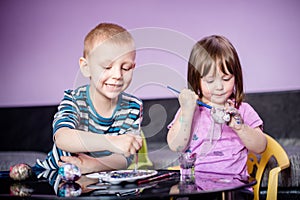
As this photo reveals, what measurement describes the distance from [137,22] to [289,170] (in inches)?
48.9

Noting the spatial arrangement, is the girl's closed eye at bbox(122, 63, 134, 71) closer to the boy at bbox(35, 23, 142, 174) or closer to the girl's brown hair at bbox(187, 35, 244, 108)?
the boy at bbox(35, 23, 142, 174)

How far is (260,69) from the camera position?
2.53 meters

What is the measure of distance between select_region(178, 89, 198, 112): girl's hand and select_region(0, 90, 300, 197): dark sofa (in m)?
0.60

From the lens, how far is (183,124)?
1.52 metres

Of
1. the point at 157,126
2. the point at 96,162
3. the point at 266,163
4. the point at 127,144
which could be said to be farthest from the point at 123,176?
the point at 157,126

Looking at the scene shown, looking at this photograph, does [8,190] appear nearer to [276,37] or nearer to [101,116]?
[101,116]

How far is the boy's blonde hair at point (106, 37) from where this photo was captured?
1376 mm

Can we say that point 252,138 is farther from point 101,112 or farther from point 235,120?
point 101,112

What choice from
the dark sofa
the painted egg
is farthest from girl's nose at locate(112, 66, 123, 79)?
the dark sofa

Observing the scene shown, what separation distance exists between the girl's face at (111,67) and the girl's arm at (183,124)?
183 mm

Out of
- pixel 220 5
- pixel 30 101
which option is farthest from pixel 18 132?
pixel 220 5

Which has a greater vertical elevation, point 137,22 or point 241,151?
point 137,22

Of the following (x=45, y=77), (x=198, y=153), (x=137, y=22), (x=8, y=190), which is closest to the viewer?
(x=8, y=190)

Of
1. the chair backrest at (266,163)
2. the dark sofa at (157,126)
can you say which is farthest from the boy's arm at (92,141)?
the dark sofa at (157,126)
